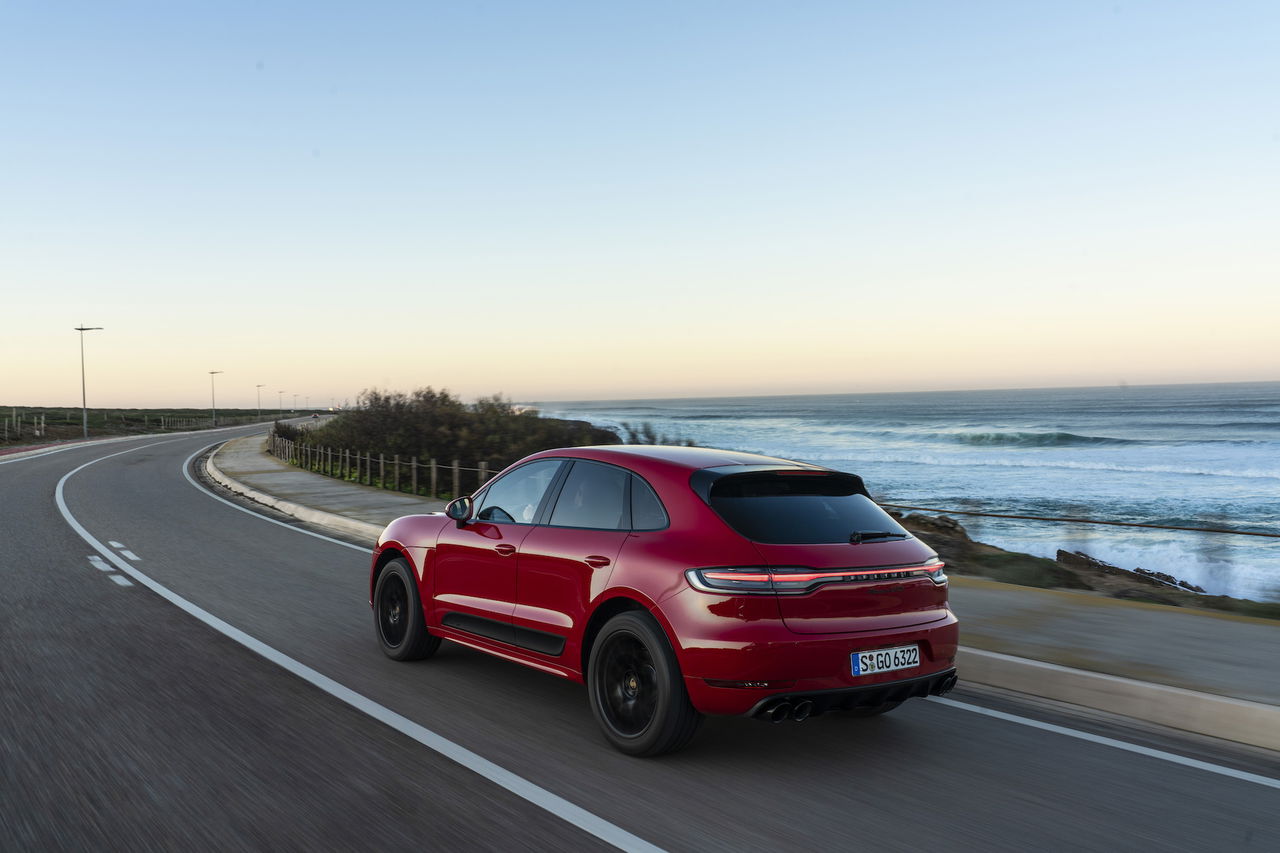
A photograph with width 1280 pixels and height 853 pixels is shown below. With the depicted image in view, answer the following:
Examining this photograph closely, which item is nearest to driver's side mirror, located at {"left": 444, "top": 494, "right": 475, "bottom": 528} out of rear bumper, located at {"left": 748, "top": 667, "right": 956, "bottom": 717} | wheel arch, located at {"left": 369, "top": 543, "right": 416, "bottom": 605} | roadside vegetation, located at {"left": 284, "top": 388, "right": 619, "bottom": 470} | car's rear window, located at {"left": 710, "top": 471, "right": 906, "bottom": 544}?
wheel arch, located at {"left": 369, "top": 543, "right": 416, "bottom": 605}

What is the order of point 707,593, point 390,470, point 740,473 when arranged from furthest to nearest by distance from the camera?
1. point 390,470
2. point 740,473
3. point 707,593

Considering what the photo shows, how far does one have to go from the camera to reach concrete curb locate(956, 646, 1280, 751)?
5.12 metres

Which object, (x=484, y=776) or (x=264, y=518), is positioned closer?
(x=484, y=776)

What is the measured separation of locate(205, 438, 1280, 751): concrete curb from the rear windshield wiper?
1765 mm

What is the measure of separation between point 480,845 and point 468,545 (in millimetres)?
2704

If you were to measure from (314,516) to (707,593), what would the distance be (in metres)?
13.7

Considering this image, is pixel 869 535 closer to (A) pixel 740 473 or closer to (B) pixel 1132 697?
(A) pixel 740 473

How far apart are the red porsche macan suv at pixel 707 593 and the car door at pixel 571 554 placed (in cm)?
1

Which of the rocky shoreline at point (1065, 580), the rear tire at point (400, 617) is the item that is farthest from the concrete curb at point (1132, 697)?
the rocky shoreline at point (1065, 580)

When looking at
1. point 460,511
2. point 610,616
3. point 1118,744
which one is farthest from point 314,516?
point 1118,744

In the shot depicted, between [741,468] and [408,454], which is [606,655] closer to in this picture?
[741,468]

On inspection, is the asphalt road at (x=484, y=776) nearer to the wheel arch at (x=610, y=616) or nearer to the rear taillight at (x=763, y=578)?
the wheel arch at (x=610, y=616)

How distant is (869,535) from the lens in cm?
489

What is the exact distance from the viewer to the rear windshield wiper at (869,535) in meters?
4.79
